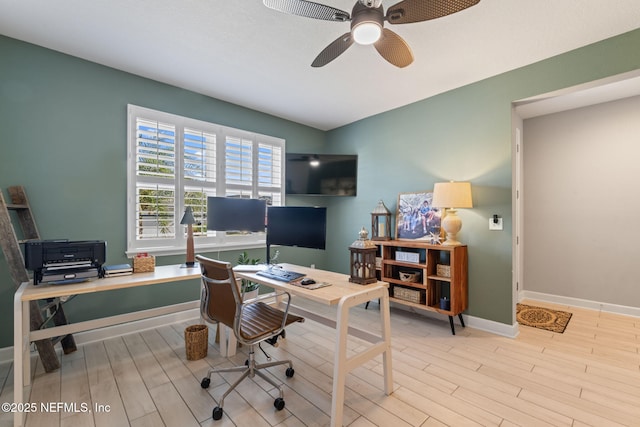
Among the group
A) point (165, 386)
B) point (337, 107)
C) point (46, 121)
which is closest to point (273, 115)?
point (337, 107)

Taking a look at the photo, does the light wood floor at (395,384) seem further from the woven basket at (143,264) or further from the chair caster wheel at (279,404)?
the woven basket at (143,264)

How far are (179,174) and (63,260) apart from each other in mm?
1462

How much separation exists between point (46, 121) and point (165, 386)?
8.60 feet

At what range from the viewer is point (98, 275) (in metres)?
2.23

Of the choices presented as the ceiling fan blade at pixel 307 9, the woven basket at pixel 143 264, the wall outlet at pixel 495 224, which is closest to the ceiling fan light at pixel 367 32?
the ceiling fan blade at pixel 307 9

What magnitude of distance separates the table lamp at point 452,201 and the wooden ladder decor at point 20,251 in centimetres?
382

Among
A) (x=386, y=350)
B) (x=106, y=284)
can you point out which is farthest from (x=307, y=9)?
(x=106, y=284)

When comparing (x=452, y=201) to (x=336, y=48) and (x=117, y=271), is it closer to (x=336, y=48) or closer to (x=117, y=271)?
(x=336, y=48)

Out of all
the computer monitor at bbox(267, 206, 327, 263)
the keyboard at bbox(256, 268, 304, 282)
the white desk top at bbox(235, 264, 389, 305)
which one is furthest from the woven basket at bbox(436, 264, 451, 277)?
the keyboard at bbox(256, 268, 304, 282)

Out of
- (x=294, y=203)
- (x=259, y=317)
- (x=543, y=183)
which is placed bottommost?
(x=259, y=317)

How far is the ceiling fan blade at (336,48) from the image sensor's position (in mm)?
1798

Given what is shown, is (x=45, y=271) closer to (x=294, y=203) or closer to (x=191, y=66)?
(x=191, y=66)

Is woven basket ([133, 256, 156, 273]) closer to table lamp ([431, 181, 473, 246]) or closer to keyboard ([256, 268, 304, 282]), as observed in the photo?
keyboard ([256, 268, 304, 282])

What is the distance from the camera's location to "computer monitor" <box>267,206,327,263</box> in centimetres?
248
